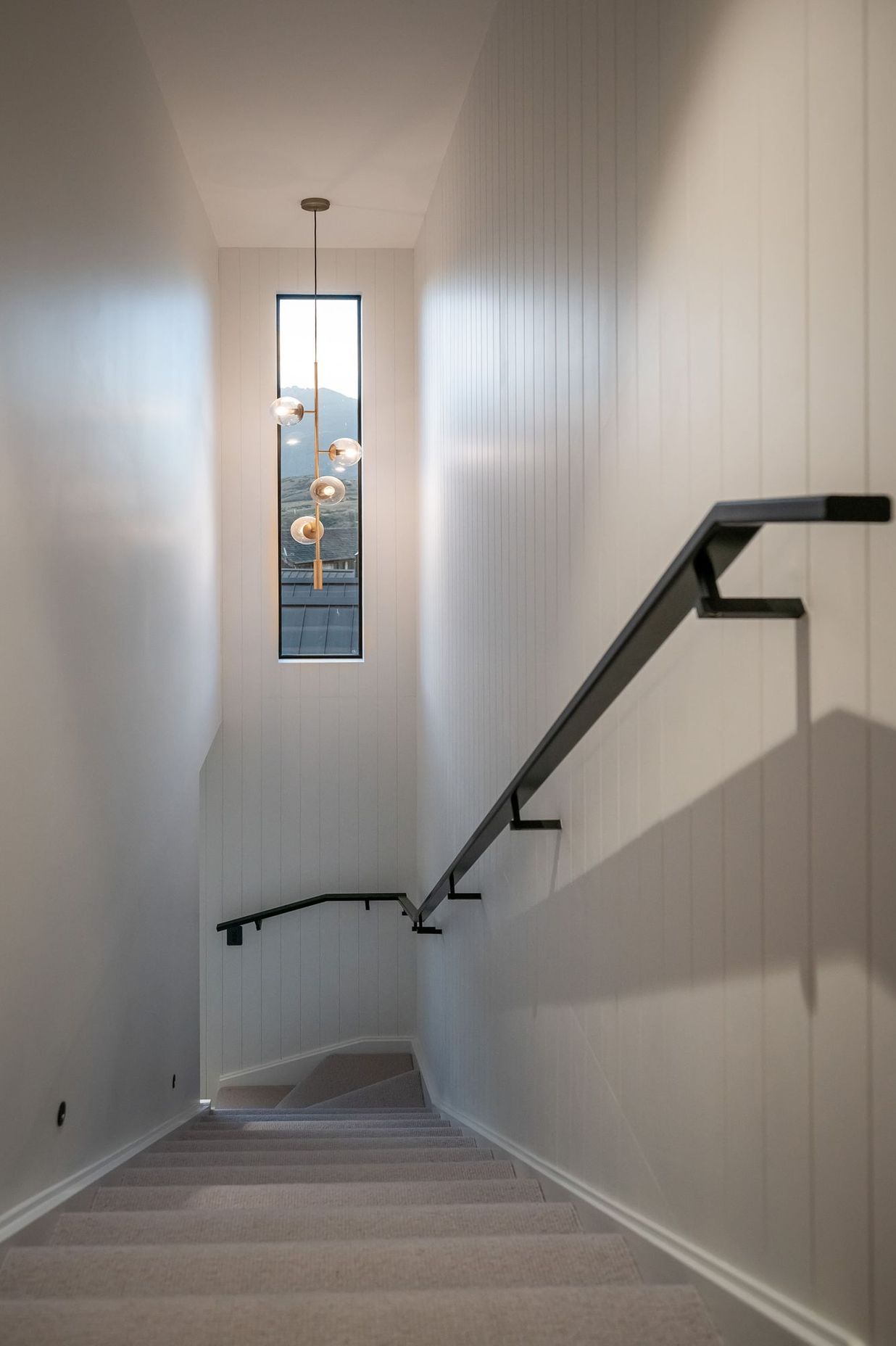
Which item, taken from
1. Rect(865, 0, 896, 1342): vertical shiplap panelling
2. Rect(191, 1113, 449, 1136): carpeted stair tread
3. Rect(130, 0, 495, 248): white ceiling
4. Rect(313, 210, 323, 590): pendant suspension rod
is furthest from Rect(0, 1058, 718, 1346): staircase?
Rect(313, 210, 323, 590): pendant suspension rod

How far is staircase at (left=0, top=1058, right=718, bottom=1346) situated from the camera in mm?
1735

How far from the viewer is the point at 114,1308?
1.81m

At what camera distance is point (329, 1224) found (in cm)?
255

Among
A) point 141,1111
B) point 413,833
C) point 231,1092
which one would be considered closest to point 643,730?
point 141,1111

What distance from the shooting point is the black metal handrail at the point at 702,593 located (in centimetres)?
126

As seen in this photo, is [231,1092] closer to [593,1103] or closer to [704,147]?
[593,1103]

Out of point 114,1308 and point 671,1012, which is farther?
point 671,1012

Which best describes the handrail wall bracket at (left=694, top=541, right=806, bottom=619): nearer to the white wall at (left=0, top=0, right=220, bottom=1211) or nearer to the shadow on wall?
the shadow on wall

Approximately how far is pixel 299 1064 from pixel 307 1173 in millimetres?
4416

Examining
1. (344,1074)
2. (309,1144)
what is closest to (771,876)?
(309,1144)

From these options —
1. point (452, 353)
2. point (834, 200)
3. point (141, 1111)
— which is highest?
point (452, 353)

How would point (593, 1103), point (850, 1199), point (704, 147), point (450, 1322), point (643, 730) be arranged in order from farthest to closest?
point (593, 1103) < point (643, 730) < point (704, 147) < point (450, 1322) < point (850, 1199)

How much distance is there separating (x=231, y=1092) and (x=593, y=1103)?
221 inches

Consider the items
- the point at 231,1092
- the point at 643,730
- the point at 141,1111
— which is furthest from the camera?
the point at 231,1092
